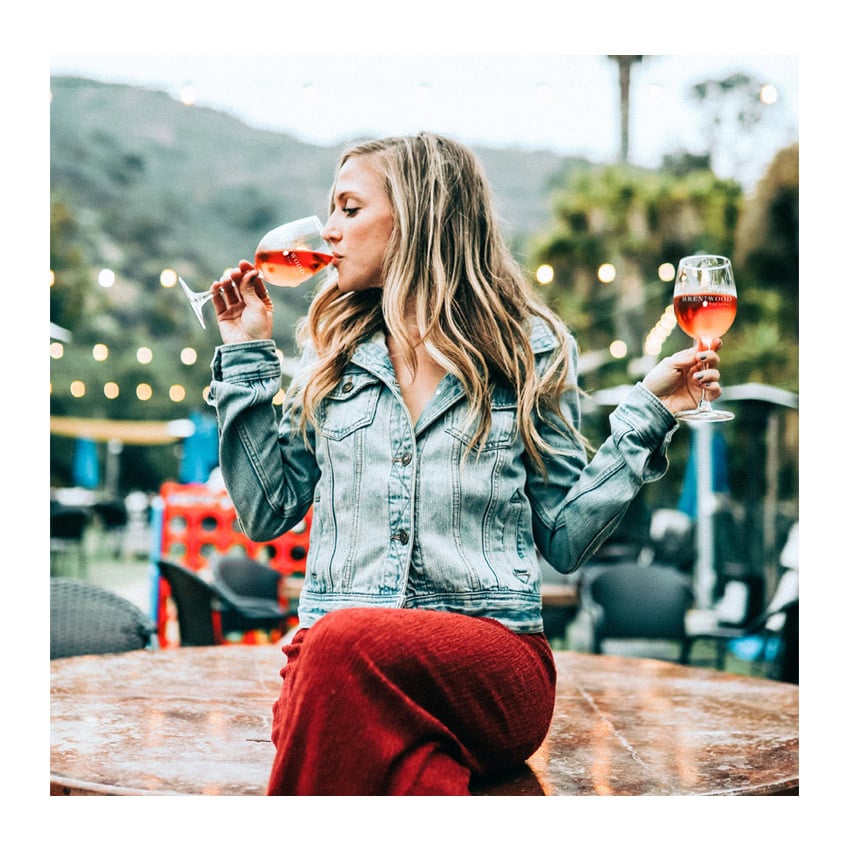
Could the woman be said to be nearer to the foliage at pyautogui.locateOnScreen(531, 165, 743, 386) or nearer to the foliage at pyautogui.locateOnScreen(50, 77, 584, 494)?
the foliage at pyautogui.locateOnScreen(531, 165, 743, 386)

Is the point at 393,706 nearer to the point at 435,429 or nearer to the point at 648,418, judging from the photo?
the point at 435,429

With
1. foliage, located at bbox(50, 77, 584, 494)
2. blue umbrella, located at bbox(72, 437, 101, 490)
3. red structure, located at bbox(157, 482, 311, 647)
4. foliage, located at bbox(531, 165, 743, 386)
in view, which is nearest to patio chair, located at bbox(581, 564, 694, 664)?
red structure, located at bbox(157, 482, 311, 647)

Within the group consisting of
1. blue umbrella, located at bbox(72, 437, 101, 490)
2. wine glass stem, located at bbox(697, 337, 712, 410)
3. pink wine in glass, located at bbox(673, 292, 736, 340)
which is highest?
pink wine in glass, located at bbox(673, 292, 736, 340)

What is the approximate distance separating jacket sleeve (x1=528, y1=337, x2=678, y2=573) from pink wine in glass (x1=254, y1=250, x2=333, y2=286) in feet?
1.81

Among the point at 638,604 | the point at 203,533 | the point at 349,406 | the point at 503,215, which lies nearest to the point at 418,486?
the point at 349,406

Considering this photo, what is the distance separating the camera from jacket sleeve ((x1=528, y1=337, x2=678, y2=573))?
187 cm

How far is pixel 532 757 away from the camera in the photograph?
1816 mm

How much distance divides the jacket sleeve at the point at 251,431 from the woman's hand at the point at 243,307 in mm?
29

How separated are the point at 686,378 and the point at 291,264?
2.65ft
